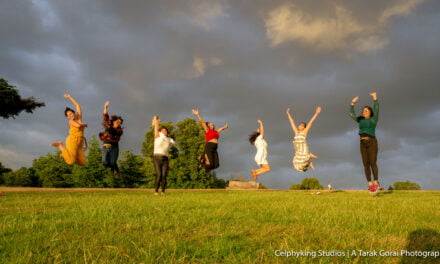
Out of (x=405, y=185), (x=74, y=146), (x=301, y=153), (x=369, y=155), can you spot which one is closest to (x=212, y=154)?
(x=301, y=153)

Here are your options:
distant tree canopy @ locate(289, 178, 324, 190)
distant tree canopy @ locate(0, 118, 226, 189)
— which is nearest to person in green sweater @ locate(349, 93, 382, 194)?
distant tree canopy @ locate(0, 118, 226, 189)

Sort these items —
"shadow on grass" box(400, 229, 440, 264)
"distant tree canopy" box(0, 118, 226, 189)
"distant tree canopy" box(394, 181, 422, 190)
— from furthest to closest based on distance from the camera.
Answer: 1. "distant tree canopy" box(394, 181, 422, 190)
2. "distant tree canopy" box(0, 118, 226, 189)
3. "shadow on grass" box(400, 229, 440, 264)

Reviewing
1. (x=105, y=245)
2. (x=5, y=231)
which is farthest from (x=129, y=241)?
(x=5, y=231)

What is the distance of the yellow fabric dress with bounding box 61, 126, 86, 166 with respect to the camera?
12.3 meters

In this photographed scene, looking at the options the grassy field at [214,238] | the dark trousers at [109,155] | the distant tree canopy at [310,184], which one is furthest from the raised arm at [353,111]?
the distant tree canopy at [310,184]

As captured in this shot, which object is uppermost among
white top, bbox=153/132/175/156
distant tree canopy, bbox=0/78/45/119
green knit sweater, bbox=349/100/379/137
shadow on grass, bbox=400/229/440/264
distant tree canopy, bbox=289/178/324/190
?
distant tree canopy, bbox=0/78/45/119

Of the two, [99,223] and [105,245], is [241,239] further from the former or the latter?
[99,223]

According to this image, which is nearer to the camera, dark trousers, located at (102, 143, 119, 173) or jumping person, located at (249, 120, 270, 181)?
dark trousers, located at (102, 143, 119, 173)

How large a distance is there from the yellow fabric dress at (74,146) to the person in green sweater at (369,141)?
1135 cm

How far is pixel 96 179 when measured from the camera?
138 ft

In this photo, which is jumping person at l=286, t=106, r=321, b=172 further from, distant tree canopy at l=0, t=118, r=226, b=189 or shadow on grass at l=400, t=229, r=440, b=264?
distant tree canopy at l=0, t=118, r=226, b=189

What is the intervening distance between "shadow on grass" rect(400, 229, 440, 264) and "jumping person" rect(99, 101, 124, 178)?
11.4 metres

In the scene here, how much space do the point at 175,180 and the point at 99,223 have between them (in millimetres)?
34461

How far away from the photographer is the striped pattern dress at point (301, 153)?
14531mm
